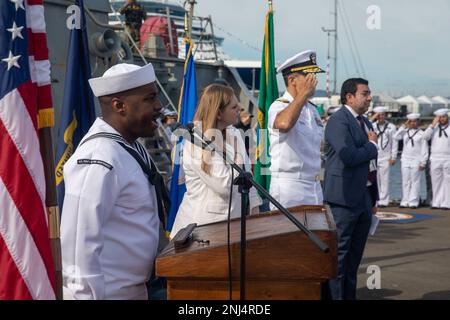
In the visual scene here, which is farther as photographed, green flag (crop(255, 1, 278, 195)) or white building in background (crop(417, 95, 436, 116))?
white building in background (crop(417, 95, 436, 116))

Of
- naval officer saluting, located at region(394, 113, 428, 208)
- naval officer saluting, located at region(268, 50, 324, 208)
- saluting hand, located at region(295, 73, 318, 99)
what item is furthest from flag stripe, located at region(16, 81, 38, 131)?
naval officer saluting, located at region(394, 113, 428, 208)

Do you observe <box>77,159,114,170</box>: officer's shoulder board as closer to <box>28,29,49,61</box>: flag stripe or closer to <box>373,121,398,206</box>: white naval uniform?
<box>28,29,49,61</box>: flag stripe

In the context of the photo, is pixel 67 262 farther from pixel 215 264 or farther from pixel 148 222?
pixel 215 264

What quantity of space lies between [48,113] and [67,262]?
0.90 metres

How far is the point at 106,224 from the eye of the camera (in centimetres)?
279

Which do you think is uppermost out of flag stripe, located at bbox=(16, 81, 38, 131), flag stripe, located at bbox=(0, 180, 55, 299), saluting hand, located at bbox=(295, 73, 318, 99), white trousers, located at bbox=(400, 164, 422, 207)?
flag stripe, located at bbox=(16, 81, 38, 131)

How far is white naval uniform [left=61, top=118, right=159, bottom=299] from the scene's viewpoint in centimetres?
265

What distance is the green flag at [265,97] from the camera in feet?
23.6

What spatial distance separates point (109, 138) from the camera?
2.85 metres

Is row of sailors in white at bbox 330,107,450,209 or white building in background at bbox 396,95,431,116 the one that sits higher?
row of sailors in white at bbox 330,107,450,209

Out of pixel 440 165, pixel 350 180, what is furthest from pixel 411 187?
pixel 350 180

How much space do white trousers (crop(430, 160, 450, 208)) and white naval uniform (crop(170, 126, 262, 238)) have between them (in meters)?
10.8

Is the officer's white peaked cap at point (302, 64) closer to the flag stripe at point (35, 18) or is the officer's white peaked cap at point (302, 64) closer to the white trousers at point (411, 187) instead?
the flag stripe at point (35, 18)

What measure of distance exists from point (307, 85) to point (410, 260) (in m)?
4.17
